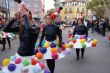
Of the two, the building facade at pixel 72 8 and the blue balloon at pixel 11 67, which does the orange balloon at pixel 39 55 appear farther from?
the building facade at pixel 72 8

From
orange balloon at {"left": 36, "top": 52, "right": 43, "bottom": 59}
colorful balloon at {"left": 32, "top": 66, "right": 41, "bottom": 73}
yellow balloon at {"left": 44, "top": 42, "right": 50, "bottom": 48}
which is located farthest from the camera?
yellow balloon at {"left": 44, "top": 42, "right": 50, "bottom": 48}

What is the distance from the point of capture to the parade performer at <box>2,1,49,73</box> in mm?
6488

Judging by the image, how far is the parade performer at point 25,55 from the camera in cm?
649

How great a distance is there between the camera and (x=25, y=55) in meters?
6.70

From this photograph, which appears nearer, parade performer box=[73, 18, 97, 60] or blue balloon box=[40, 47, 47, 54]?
blue balloon box=[40, 47, 47, 54]

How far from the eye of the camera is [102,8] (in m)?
50.4

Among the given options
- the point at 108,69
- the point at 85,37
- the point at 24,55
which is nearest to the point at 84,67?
the point at 108,69

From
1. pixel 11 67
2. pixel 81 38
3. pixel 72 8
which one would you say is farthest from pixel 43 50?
pixel 72 8

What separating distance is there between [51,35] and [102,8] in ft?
137

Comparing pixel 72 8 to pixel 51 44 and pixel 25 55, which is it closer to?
pixel 51 44

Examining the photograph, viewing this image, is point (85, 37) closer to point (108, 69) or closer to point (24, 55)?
point (108, 69)

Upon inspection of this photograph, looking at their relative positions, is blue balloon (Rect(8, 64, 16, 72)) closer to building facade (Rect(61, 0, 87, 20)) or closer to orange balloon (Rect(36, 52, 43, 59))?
orange balloon (Rect(36, 52, 43, 59))

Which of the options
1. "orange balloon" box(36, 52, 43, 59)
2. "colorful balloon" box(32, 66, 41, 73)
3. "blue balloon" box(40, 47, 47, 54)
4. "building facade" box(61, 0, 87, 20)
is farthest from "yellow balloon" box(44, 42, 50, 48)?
"building facade" box(61, 0, 87, 20)

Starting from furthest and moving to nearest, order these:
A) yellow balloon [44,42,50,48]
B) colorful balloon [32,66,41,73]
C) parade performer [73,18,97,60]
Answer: parade performer [73,18,97,60]
yellow balloon [44,42,50,48]
colorful balloon [32,66,41,73]
